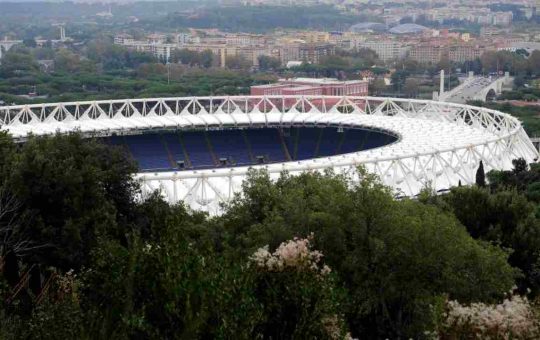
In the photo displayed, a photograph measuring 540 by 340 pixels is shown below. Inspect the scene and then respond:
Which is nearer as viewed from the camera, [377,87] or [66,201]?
[66,201]

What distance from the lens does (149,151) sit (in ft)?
181

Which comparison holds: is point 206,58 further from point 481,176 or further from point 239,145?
point 481,176

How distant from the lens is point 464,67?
142 m

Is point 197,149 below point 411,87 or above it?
above

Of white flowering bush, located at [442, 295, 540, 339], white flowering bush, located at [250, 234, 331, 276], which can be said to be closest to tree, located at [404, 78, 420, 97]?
white flowering bush, located at [250, 234, 331, 276]

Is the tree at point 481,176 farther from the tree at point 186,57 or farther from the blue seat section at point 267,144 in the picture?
the tree at point 186,57

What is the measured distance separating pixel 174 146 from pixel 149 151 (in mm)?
1717

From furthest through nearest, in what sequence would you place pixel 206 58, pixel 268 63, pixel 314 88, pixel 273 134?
pixel 206 58
pixel 268 63
pixel 314 88
pixel 273 134

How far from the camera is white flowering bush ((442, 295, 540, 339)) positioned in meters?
11.1

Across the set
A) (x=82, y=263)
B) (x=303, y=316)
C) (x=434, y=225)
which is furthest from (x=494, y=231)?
(x=303, y=316)

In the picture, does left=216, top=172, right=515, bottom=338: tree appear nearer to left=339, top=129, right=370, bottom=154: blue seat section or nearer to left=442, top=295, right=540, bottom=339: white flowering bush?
left=442, top=295, right=540, bottom=339: white flowering bush

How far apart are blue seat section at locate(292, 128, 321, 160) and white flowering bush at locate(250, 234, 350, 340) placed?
141 ft

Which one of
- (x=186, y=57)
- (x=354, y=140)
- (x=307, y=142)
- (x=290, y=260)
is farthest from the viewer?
(x=186, y=57)

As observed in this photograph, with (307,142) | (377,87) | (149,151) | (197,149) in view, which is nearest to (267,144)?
(307,142)
